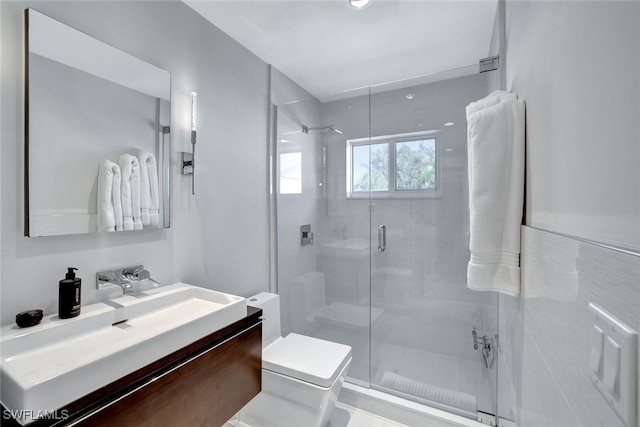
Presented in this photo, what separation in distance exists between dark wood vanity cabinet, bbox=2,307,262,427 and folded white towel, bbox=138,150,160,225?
0.69 meters

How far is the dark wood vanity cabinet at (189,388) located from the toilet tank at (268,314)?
0.41 metres

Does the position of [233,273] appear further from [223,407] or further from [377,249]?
[377,249]

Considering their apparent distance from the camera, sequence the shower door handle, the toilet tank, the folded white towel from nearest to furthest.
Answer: the folded white towel
the toilet tank
the shower door handle

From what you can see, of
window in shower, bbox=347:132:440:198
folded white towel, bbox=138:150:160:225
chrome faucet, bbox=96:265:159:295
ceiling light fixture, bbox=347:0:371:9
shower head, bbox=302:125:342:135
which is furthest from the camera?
shower head, bbox=302:125:342:135

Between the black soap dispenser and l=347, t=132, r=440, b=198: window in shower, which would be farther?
l=347, t=132, r=440, b=198: window in shower

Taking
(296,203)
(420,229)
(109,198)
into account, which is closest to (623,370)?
(109,198)

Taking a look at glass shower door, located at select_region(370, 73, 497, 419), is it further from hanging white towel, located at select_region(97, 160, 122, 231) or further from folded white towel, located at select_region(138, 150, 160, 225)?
hanging white towel, located at select_region(97, 160, 122, 231)

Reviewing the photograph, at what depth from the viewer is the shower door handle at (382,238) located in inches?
94.4

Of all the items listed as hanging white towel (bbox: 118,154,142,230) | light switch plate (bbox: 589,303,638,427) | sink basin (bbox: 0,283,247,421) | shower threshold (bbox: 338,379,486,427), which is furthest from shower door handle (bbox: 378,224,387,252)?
light switch plate (bbox: 589,303,638,427)

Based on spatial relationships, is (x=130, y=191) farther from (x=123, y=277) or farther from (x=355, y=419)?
(x=355, y=419)

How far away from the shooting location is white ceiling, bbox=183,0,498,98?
1657 millimetres

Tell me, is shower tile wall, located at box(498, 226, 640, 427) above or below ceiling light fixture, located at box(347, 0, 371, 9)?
below

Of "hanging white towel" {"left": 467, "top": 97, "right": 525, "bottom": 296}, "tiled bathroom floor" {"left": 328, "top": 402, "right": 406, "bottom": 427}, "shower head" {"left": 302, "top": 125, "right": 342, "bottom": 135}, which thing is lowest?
"tiled bathroom floor" {"left": 328, "top": 402, "right": 406, "bottom": 427}

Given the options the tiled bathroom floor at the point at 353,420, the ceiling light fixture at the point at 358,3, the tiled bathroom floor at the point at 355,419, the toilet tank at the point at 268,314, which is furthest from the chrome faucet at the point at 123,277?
the ceiling light fixture at the point at 358,3
